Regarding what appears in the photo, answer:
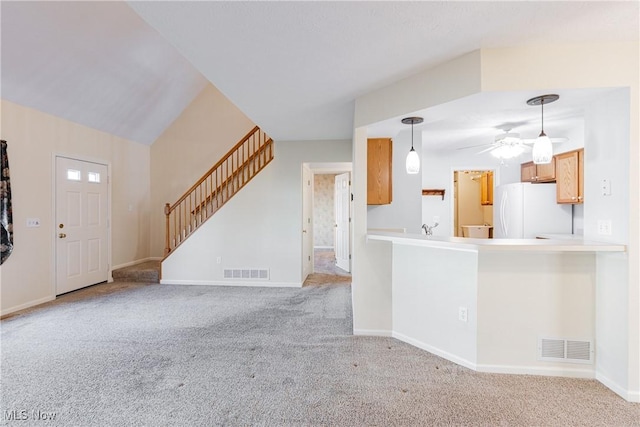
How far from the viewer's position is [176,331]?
10.4 feet

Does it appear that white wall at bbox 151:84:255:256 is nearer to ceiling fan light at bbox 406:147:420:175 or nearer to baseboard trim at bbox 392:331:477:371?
ceiling fan light at bbox 406:147:420:175

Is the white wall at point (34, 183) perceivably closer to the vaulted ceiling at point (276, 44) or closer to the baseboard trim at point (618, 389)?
the vaulted ceiling at point (276, 44)

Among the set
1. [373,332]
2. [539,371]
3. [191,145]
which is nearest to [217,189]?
[191,145]

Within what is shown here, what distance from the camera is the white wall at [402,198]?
3951 mm

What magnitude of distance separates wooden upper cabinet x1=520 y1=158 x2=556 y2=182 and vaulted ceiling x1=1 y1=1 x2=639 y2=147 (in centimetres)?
185

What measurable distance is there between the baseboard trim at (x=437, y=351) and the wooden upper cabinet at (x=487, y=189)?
5.10 metres

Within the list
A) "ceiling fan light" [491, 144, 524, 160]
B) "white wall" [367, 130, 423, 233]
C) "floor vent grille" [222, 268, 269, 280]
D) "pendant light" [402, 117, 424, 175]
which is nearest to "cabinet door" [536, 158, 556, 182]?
"ceiling fan light" [491, 144, 524, 160]

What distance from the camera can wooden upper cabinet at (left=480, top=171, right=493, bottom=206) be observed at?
6.79 m

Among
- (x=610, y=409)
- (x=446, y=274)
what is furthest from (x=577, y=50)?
(x=610, y=409)

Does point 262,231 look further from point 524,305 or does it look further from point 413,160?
point 524,305

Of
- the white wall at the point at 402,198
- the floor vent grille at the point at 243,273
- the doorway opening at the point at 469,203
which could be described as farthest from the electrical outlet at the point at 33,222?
the doorway opening at the point at 469,203

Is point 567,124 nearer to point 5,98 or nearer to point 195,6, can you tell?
point 195,6

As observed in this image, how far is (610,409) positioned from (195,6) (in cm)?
348

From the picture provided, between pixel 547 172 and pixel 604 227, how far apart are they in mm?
2507
